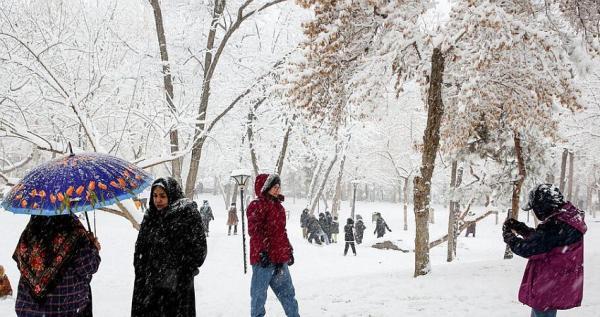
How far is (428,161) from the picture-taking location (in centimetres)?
797

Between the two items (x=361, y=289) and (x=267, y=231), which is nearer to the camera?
(x=267, y=231)

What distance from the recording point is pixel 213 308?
22.7ft

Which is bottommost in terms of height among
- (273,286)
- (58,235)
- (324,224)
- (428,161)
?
(324,224)

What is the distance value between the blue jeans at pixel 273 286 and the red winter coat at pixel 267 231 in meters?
0.12

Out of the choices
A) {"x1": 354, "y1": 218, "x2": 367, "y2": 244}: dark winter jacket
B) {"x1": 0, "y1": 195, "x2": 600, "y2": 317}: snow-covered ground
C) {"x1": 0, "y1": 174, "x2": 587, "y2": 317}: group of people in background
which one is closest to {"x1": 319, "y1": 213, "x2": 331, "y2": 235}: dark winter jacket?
{"x1": 354, "y1": 218, "x2": 367, "y2": 244}: dark winter jacket

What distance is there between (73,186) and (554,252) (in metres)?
→ 3.92

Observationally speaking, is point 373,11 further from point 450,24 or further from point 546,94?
point 546,94

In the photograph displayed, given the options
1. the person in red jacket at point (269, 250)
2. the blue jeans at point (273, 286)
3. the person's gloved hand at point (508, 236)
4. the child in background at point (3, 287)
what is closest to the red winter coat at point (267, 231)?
the person in red jacket at point (269, 250)

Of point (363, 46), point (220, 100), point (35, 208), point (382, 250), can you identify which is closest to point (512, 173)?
point (363, 46)

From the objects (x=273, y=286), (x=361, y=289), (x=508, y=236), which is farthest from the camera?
(x=361, y=289)

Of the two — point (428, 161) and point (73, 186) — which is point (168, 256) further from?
point (428, 161)

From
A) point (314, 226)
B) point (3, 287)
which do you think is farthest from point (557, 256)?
point (314, 226)

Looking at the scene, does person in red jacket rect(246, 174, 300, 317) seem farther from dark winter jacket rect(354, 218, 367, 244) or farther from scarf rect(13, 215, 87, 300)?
dark winter jacket rect(354, 218, 367, 244)

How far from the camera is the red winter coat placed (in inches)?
194
